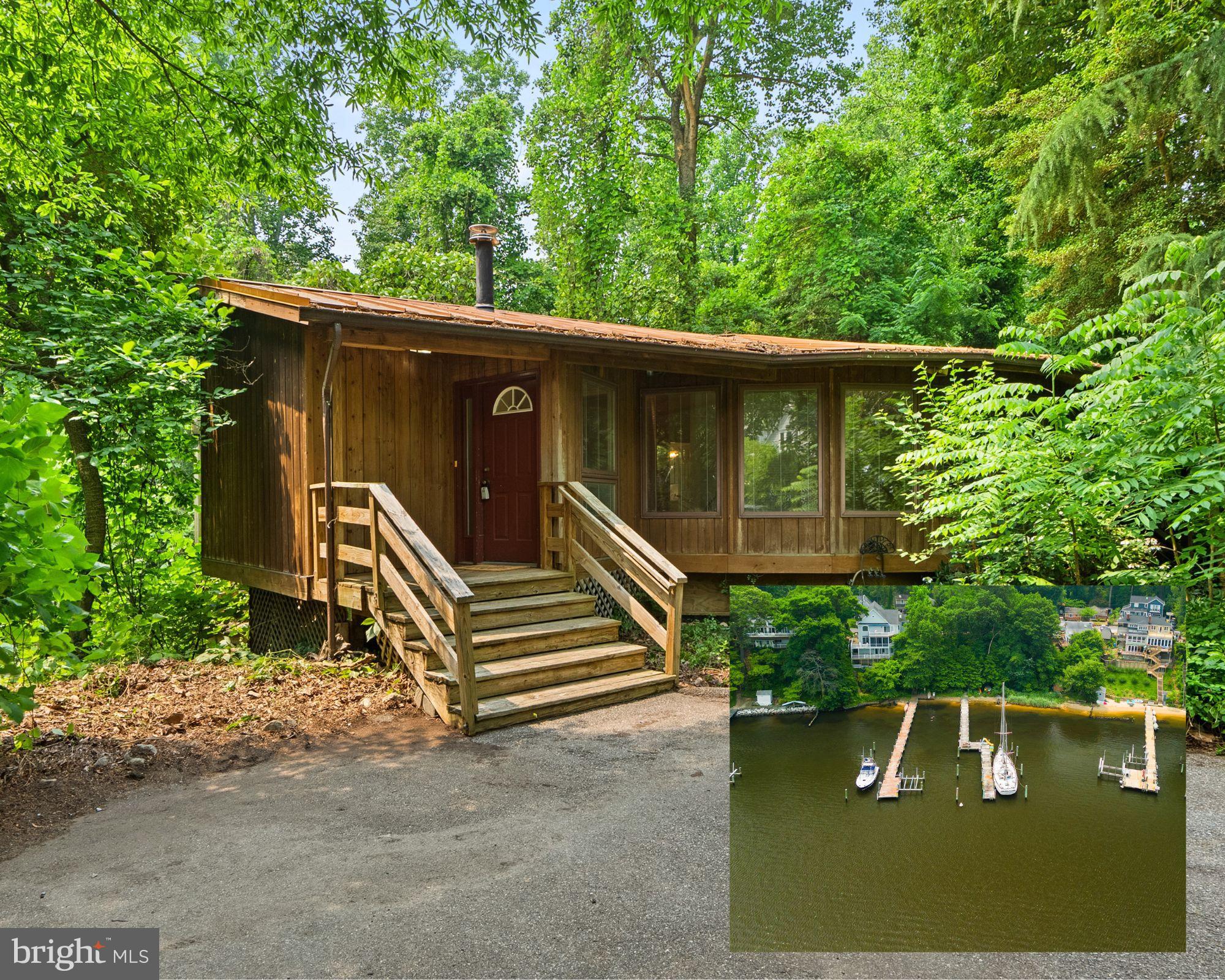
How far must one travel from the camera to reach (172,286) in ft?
26.9

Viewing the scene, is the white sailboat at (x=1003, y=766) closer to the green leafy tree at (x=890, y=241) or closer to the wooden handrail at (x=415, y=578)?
the wooden handrail at (x=415, y=578)

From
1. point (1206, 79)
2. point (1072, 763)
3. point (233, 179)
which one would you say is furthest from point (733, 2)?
point (1072, 763)

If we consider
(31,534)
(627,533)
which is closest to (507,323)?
(627,533)

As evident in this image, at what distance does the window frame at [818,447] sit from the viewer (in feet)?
30.2

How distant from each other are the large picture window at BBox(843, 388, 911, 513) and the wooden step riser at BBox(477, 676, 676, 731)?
12.0 feet

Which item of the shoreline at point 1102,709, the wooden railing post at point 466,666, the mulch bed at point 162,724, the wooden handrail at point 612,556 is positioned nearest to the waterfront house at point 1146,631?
the shoreline at point 1102,709

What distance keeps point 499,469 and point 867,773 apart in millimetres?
7355

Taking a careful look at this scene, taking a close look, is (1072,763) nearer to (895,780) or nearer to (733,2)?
(895,780)

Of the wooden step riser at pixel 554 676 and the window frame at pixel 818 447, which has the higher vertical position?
the window frame at pixel 818 447

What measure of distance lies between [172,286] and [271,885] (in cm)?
681

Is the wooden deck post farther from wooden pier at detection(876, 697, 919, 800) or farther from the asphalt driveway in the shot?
wooden pier at detection(876, 697, 919, 800)

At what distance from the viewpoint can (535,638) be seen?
264 inches

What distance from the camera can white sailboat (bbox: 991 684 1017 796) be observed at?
1.63m

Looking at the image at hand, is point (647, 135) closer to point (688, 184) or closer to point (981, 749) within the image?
point (688, 184)
